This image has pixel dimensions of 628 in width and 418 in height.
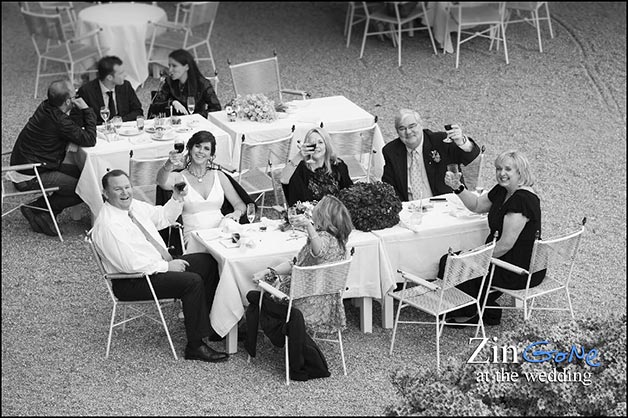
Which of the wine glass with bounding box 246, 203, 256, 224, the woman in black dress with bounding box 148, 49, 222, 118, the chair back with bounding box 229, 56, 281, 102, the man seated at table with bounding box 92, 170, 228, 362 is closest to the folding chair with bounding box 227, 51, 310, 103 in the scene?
the chair back with bounding box 229, 56, 281, 102

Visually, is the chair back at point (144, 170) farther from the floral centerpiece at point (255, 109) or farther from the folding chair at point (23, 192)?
the floral centerpiece at point (255, 109)

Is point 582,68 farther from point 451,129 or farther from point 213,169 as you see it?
point 213,169

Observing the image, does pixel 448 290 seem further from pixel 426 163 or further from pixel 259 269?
pixel 426 163

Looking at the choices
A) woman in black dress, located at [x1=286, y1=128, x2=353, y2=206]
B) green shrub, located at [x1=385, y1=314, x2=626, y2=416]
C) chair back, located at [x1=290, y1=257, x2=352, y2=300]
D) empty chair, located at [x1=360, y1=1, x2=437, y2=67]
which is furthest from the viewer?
empty chair, located at [x1=360, y1=1, x2=437, y2=67]

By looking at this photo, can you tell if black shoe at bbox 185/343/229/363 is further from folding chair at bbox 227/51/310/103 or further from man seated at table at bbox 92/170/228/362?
folding chair at bbox 227/51/310/103

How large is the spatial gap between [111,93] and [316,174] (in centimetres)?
244

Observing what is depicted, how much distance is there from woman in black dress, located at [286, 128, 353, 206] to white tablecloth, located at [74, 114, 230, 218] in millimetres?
1159

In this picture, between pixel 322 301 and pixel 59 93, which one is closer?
pixel 322 301

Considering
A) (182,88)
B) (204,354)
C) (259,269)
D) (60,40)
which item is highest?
(60,40)

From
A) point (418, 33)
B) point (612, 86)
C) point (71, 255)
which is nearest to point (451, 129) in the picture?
point (71, 255)

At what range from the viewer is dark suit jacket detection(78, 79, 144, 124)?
8.89 m

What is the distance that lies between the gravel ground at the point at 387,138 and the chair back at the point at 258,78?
1212 millimetres

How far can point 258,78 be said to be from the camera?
32.3 feet

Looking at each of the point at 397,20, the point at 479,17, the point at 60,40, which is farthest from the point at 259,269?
the point at 479,17
